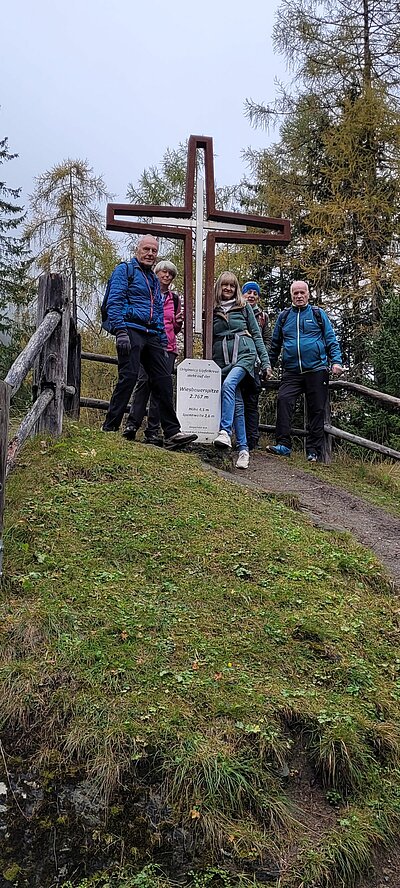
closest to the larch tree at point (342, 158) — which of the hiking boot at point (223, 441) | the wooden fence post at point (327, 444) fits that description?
the wooden fence post at point (327, 444)

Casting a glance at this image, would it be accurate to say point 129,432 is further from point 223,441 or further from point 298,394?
point 298,394

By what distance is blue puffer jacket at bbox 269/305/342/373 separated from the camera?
25.6 ft

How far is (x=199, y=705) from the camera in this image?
294 centimetres

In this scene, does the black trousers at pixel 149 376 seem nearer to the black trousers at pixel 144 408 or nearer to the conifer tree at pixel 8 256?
the black trousers at pixel 144 408

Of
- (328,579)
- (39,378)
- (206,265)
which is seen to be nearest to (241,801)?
(328,579)

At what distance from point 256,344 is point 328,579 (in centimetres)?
391

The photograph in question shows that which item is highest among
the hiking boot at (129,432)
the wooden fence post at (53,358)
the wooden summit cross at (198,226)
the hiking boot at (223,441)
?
the wooden summit cross at (198,226)

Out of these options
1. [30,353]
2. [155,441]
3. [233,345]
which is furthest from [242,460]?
[30,353]

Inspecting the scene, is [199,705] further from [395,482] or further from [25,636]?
[395,482]

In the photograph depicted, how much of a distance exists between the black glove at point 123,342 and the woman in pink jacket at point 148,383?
682 millimetres

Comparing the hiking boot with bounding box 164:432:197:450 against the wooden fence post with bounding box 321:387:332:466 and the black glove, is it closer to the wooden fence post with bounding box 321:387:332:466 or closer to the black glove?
the black glove

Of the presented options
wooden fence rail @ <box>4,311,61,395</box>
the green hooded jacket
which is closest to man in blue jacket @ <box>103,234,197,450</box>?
wooden fence rail @ <box>4,311,61,395</box>

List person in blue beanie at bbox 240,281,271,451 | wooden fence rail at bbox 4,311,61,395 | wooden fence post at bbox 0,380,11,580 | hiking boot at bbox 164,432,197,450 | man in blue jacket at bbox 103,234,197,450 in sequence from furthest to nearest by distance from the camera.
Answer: person in blue beanie at bbox 240,281,271,451 < hiking boot at bbox 164,432,197,450 < man in blue jacket at bbox 103,234,197,450 < wooden fence rail at bbox 4,311,61,395 < wooden fence post at bbox 0,380,11,580

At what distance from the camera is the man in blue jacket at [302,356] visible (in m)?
7.82
